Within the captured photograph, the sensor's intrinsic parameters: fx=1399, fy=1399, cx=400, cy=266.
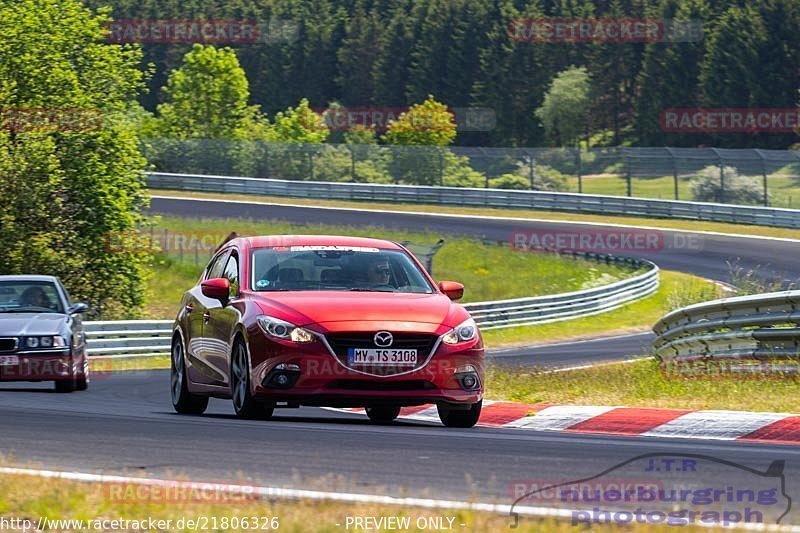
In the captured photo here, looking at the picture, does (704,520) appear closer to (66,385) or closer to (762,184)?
(66,385)

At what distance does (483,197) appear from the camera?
5947 centimetres

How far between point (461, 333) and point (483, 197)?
49.1m

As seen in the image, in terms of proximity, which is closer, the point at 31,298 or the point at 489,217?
the point at 31,298

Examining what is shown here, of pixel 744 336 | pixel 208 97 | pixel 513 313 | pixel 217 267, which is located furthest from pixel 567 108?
pixel 217 267

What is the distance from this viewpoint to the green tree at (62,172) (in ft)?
115

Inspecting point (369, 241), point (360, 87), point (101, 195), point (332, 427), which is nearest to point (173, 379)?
point (369, 241)

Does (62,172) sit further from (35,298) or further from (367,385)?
(367,385)

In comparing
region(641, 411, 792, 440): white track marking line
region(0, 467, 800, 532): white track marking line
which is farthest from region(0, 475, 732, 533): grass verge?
region(641, 411, 792, 440): white track marking line

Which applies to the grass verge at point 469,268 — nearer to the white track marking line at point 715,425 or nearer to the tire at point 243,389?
the tire at point 243,389

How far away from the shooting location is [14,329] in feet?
52.9

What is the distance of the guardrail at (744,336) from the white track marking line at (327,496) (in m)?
7.90

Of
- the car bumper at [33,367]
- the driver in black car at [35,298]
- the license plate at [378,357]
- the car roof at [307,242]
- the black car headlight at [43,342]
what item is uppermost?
the car roof at [307,242]

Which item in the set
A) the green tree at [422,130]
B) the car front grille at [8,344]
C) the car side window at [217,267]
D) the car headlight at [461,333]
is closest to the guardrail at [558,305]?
the car front grille at [8,344]

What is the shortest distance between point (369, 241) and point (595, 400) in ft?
7.77
